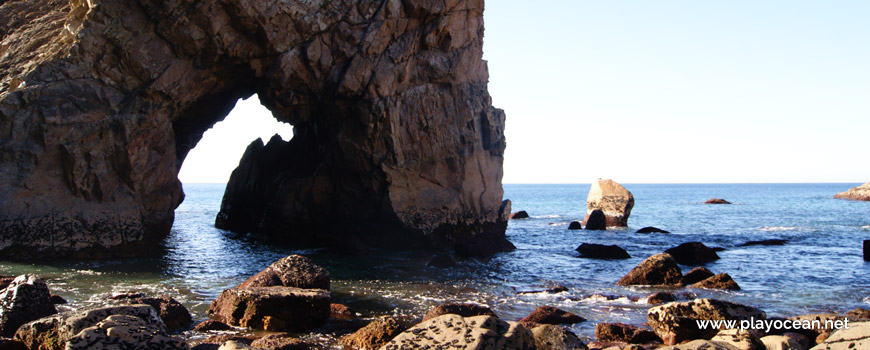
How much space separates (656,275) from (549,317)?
6280mm

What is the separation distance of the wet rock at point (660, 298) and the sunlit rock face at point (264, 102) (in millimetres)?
9050

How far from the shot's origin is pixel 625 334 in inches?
444

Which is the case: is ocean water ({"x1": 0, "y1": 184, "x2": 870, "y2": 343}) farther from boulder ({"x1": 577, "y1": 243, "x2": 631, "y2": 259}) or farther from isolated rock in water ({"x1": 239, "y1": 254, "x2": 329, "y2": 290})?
isolated rock in water ({"x1": 239, "y1": 254, "x2": 329, "y2": 290})

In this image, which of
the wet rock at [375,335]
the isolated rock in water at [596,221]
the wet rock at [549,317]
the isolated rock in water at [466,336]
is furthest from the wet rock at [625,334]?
the isolated rock in water at [596,221]

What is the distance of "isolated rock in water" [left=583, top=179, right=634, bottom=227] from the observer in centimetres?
4072

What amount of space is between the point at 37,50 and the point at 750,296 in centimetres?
2242

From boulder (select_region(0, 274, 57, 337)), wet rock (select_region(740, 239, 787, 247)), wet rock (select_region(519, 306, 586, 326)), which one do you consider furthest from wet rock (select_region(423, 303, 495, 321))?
wet rock (select_region(740, 239, 787, 247))

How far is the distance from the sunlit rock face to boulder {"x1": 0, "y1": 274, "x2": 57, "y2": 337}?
8839 millimetres

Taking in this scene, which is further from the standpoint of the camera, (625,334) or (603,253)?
(603,253)

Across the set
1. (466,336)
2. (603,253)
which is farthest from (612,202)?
(466,336)

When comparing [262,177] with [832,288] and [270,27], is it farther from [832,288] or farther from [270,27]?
[832,288]

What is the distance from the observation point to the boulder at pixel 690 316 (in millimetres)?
10961

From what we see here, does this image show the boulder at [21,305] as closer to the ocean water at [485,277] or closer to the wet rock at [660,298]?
the ocean water at [485,277]

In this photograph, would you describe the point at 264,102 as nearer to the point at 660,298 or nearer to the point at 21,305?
the point at 21,305
